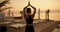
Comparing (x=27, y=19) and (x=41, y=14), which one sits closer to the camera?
(x=27, y=19)

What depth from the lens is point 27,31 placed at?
1.96 metres

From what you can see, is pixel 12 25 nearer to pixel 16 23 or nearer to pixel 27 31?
pixel 16 23

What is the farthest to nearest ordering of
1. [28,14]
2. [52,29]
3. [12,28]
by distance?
[12,28] < [52,29] < [28,14]

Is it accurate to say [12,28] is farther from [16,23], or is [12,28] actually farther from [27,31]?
[27,31]

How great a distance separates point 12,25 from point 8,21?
66 mm

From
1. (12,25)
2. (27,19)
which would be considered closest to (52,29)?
(27,19)

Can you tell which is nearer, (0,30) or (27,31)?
(27,31)

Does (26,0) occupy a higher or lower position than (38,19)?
higher

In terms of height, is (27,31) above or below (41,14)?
below

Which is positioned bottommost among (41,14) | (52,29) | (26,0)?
(52,29)

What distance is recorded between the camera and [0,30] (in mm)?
2104

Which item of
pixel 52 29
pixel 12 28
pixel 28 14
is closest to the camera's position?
pixel 28 14

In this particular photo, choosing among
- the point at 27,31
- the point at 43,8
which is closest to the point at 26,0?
the point at 43,8

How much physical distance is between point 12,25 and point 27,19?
37 centimetres
